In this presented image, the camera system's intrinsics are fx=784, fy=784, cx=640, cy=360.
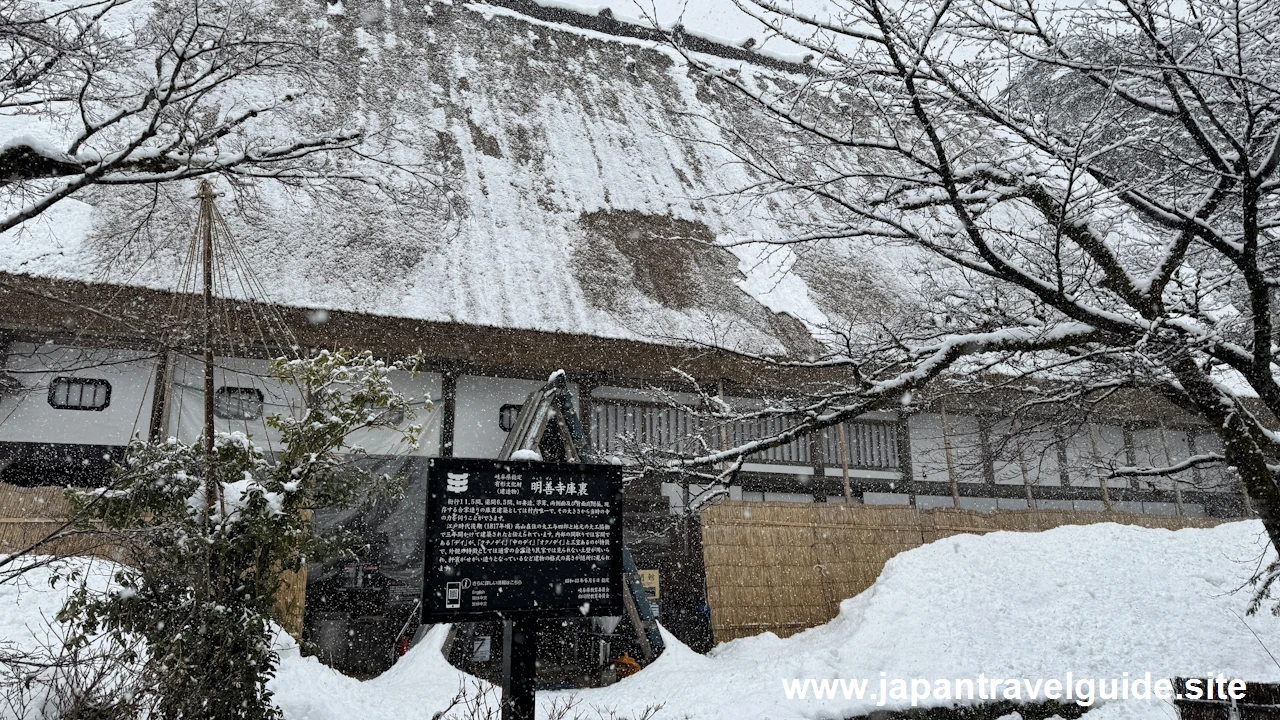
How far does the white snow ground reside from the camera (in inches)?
225

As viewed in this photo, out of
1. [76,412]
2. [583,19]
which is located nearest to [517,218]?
[76,412]

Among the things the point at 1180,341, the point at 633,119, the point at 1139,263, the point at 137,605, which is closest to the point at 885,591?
the point at 1139,263

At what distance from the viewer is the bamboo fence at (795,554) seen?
27.5ft

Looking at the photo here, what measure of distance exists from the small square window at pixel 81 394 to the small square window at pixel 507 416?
3978 millimetres

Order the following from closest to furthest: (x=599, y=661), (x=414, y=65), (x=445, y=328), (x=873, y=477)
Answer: (x=445, y=328) → (x=599, y=661) → (x=873, y=477) → (x=414, y=65)

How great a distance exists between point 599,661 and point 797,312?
16.1ft

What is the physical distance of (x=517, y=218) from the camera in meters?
10.1

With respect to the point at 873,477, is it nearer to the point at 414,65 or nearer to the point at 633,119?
the point at 633,119

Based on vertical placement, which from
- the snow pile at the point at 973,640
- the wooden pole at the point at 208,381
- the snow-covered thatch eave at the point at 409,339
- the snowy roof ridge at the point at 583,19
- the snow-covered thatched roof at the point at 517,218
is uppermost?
the snowy roof ridge at the point at 583,19

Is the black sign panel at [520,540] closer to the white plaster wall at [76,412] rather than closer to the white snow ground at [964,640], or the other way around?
the white snow ground at [964,640]

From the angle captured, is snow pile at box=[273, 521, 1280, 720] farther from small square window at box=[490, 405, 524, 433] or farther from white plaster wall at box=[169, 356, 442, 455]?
small square window at box=[490, 405, 524, 433]

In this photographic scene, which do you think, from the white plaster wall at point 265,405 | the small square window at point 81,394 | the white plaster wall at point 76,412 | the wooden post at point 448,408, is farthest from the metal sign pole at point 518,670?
the small square window at point 81,394

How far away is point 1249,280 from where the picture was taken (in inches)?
160

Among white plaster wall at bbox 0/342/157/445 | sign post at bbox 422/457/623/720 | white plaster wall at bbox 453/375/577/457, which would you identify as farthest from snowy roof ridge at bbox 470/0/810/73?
sign post at bbox 422/457/623/720
